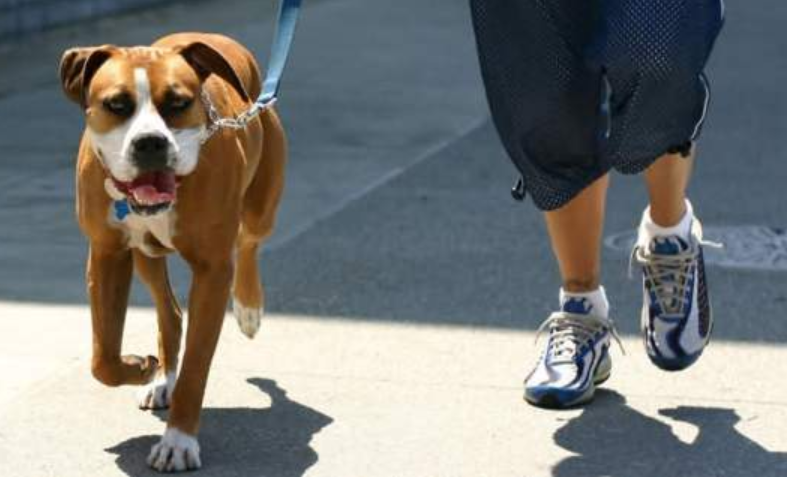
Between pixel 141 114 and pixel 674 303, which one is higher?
pixel 141 114

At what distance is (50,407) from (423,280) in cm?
184

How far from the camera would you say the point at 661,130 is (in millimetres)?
4844

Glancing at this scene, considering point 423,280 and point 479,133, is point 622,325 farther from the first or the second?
point 479,133

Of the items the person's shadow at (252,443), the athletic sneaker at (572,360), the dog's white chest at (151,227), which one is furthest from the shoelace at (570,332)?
the dog's white chest at (151,227)

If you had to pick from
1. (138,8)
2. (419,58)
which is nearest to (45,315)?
(419,58)

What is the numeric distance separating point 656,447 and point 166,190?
4.66 feet

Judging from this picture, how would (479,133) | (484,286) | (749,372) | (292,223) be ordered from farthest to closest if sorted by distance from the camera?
(479,133)
(292,223)
(484,286)
(749,372)

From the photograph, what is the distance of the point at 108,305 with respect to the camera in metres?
4.62

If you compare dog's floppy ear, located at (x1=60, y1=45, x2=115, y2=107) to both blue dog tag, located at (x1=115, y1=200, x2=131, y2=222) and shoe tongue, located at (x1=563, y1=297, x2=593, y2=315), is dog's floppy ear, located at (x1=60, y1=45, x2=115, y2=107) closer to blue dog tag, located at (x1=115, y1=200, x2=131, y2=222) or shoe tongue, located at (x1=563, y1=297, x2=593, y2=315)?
blue dog tag, located at (x1=115, y1=200, x2=131, y2=222)

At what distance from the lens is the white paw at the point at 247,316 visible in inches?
211

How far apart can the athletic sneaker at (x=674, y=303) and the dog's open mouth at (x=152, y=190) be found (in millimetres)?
1576

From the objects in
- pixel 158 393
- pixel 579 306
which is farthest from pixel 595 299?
pixel 158 393

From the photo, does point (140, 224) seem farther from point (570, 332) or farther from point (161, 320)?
point (570, 332)

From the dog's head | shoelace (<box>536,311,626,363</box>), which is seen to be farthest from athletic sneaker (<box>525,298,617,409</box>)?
the dog's head
